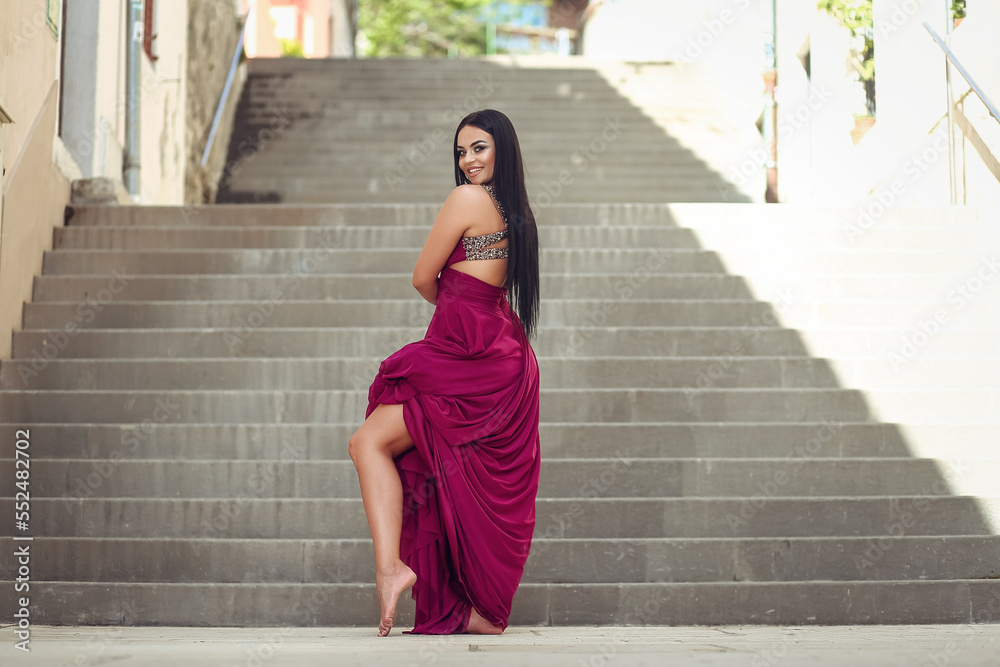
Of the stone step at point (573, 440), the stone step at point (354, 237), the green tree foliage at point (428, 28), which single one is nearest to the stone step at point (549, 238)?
the stone step at point (354, 237)

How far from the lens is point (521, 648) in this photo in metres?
2.77

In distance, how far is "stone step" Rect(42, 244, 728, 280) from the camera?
6191 millimetres

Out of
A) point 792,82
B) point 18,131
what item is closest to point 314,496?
point 18,131

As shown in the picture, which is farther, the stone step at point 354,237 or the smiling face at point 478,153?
the stone step at point 354,237

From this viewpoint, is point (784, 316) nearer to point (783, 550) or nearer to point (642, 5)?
point (783, 550)

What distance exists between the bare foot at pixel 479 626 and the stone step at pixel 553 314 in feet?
8.29

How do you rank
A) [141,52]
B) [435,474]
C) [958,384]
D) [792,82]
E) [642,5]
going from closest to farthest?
[435,474]
[958,384]
[141,52]
[792,82]
[642,5]

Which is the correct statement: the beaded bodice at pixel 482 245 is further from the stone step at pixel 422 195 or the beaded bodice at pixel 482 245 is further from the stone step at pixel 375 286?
the stone step at pixel 422 195

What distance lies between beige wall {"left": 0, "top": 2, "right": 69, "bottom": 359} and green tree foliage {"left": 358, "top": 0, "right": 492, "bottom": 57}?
23.3 m

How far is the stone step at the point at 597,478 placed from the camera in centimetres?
451

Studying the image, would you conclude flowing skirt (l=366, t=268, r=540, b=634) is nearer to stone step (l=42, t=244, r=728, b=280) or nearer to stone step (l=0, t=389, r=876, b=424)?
stone step (l=0, t=389, r=876, b=424)

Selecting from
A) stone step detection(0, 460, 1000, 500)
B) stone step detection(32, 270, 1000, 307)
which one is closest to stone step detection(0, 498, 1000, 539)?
stone step detection(0, 460, 1000, 500)

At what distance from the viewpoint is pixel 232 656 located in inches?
101

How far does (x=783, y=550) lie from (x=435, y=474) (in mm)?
1590
